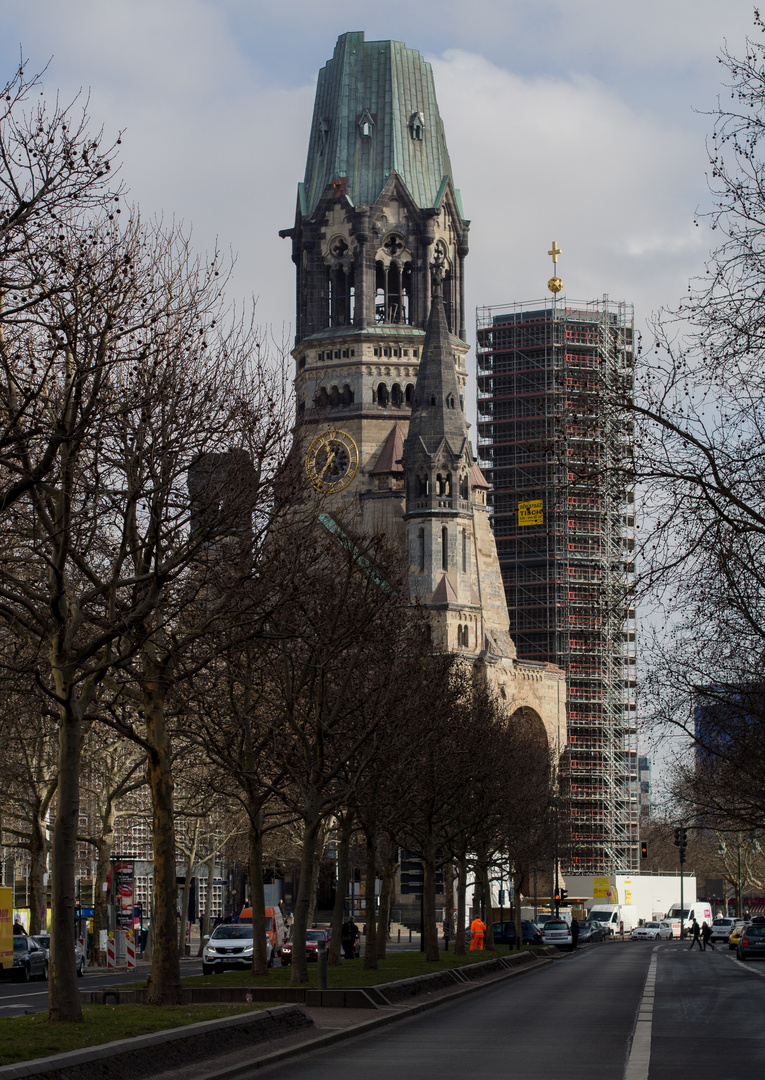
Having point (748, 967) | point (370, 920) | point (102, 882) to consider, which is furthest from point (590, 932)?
point (370, 920)

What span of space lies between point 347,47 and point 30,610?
104 metres

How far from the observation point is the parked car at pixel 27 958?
46.6 meters

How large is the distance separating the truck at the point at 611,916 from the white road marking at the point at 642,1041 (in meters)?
73.6

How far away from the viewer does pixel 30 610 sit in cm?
2091

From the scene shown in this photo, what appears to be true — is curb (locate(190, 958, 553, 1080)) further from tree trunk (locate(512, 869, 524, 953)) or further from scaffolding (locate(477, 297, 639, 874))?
scaffolding (locate(477, 297, 639, 874))

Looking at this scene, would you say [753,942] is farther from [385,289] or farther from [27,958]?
[385,289]

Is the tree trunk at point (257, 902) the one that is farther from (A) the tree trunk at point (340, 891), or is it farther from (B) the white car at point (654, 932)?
(B) the white car at point (654, 932)

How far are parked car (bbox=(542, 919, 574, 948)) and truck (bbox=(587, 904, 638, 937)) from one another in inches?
1003

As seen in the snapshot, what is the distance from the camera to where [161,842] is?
1016 inches

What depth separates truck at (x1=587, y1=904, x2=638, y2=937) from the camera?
109062 millimetres

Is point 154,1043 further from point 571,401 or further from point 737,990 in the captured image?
point 737,990

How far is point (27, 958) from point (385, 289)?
248 ft

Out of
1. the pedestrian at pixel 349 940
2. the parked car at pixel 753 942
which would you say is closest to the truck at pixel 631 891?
the parked car at pixel 753 942

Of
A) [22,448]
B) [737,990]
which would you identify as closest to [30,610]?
[22,448]
